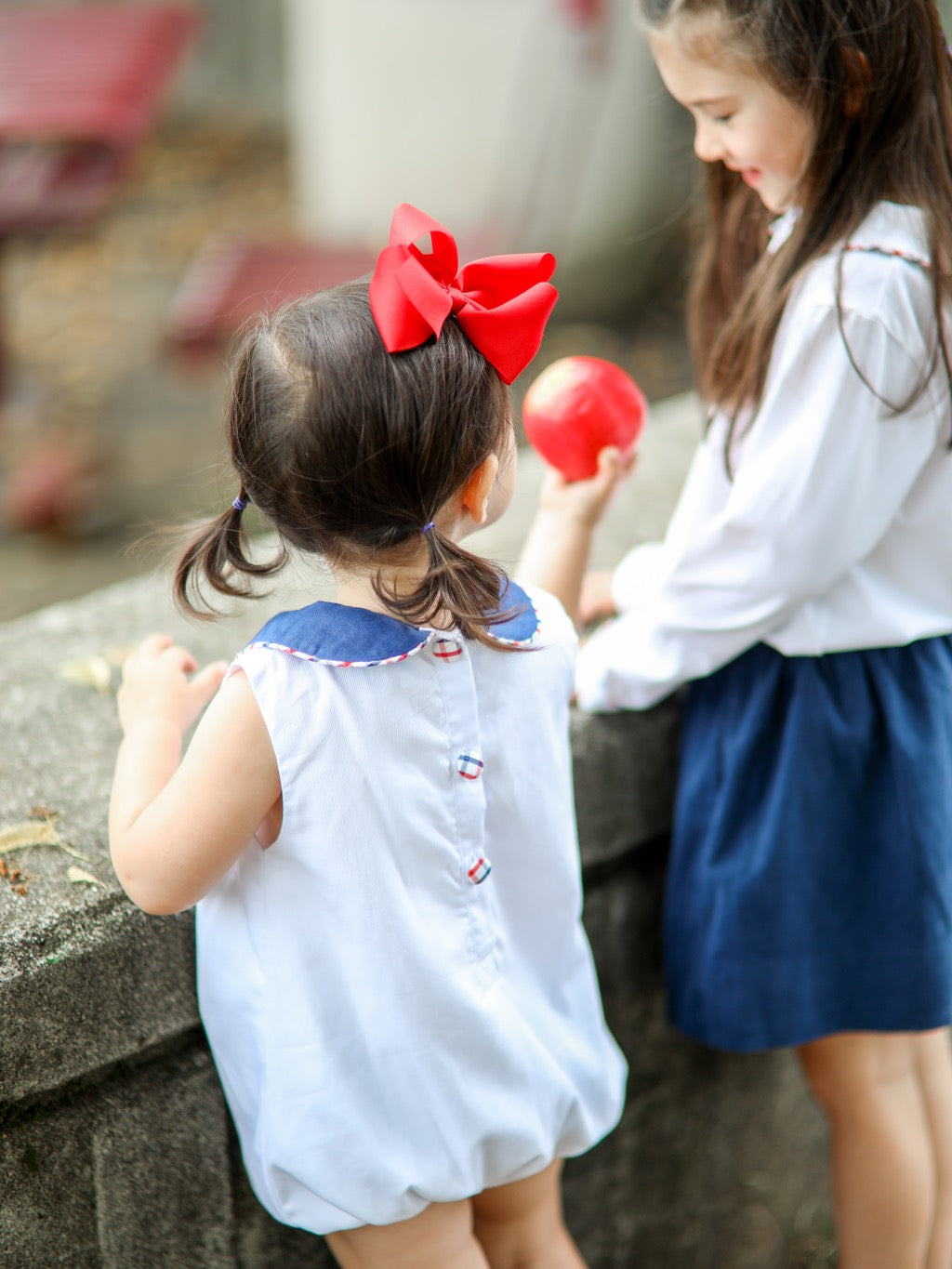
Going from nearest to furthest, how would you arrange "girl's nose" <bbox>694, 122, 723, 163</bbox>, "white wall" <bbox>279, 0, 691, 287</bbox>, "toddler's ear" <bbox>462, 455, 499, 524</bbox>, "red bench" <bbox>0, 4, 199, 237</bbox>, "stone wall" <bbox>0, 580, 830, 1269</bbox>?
1. "toddler's ear" <bbox>462, 455, 499, 524</bbox>
2. "stone wall" <bbox>0, 580, 830, 1269</bbox>
3. "girl's nose" <bbox>694, 122, 723, 163</bbox>
4. "red bench" <bbox>0, 4, 199, 237</bbox>
5. "white wall" <bbox>279, 0, 691, 287</bbox>

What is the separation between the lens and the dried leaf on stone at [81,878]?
1.51 meters

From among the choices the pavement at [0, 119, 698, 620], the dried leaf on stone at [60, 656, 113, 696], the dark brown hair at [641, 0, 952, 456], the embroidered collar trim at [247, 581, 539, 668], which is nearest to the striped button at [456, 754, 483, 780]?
the embroidered collar trim at [247, 581, 539, 668]

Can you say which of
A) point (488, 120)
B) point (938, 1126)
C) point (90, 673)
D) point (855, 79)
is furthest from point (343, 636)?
point (488, 120)

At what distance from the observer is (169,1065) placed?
1569 millimetres

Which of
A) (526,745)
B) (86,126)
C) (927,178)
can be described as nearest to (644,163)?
(86,126)

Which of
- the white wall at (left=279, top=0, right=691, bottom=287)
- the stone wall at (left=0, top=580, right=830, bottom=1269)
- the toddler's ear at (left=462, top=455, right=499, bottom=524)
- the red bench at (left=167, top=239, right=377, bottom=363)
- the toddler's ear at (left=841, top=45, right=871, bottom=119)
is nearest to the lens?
the toddler's ear at (left=462, top=455, right=499, bottom=524)

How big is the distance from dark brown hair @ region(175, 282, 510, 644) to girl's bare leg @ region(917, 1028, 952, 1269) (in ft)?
3.59

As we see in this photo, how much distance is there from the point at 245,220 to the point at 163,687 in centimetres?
692

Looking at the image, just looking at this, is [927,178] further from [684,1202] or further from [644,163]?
[644,163]

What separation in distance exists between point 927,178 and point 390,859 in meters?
1.01

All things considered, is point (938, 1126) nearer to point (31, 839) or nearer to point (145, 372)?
point (31, 839)

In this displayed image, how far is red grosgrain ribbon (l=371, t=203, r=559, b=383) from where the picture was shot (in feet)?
3.96

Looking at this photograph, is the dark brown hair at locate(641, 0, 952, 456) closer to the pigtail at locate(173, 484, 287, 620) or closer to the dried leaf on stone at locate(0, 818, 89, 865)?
the pigtail at locate(173, 484, 287, 620)

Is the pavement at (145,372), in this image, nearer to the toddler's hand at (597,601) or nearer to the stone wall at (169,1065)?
the toddler's hand at (597,601)
